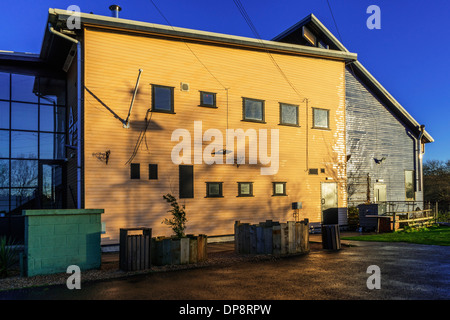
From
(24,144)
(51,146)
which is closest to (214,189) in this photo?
(51,146)

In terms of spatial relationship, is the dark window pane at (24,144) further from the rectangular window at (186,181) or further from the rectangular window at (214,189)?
the rectangular window at (214,189)

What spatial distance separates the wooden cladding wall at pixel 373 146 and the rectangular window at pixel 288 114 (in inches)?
199

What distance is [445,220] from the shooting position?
26.6m

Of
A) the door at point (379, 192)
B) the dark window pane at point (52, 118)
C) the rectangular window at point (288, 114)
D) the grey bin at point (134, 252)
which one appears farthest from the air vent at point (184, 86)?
the door at point (379, 192)

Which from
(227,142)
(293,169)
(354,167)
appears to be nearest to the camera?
(227,142)

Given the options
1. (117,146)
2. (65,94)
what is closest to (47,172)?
(65,94)

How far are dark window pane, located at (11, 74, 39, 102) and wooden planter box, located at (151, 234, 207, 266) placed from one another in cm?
1073

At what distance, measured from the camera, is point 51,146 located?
18.3m

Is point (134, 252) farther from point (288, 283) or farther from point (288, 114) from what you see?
point (288, 114)

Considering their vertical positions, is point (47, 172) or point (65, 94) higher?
point (65, 94)

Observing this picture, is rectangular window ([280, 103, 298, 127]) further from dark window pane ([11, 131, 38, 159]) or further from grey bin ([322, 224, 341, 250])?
dark window pane ([11, 131, 38, 159])

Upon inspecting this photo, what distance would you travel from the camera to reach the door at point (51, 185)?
17.9 metres

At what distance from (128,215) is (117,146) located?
2681 millimetres
